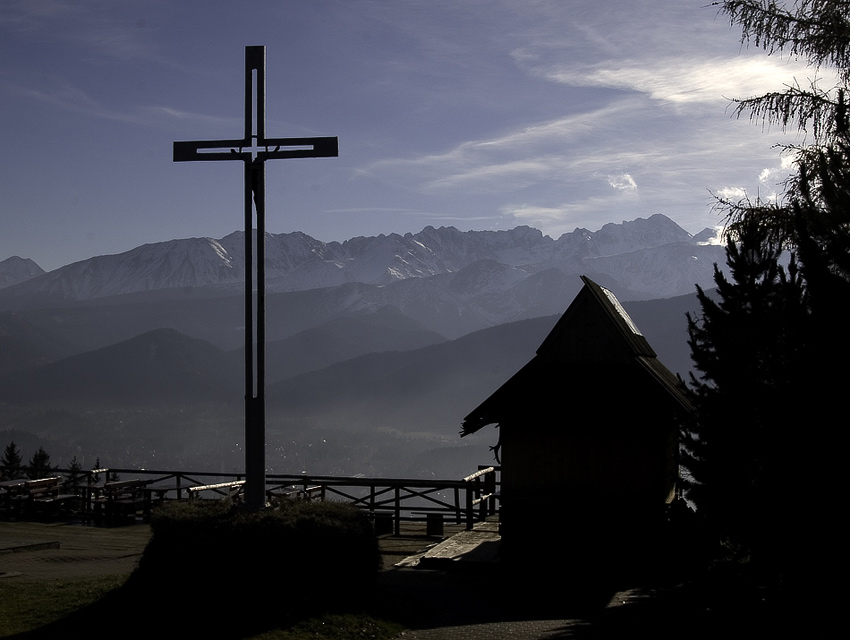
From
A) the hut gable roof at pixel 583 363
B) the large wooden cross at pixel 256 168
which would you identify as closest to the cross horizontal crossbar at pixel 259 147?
the large wooden cross at pixel 256 168

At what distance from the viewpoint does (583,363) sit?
17438mm

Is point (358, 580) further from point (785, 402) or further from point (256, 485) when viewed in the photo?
point (785, 402)

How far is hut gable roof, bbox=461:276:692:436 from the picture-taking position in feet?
55.3

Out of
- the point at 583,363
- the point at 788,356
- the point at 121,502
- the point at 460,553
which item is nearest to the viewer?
the point at 788,356

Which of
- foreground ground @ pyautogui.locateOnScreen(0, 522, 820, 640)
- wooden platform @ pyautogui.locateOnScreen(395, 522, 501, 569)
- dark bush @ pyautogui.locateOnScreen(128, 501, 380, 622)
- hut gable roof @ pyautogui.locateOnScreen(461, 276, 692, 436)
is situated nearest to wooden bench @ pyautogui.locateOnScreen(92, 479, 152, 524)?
foreground ground @ pyautogui.locateOnScreen(0, 522, 820, 640)

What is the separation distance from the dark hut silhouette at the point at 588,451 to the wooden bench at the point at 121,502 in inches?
433

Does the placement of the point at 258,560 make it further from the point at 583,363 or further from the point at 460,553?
the point at 583,363

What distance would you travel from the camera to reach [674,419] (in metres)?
16.3

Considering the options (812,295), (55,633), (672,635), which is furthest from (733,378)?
(55,633)

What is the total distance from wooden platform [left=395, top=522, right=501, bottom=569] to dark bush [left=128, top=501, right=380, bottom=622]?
4.85 m

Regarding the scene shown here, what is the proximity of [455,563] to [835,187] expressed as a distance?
10.3 meters

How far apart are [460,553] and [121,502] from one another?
419 inches

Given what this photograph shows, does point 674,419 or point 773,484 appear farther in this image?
point 674,419

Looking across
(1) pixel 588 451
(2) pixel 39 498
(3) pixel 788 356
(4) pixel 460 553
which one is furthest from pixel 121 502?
(3) pixel 788 356
